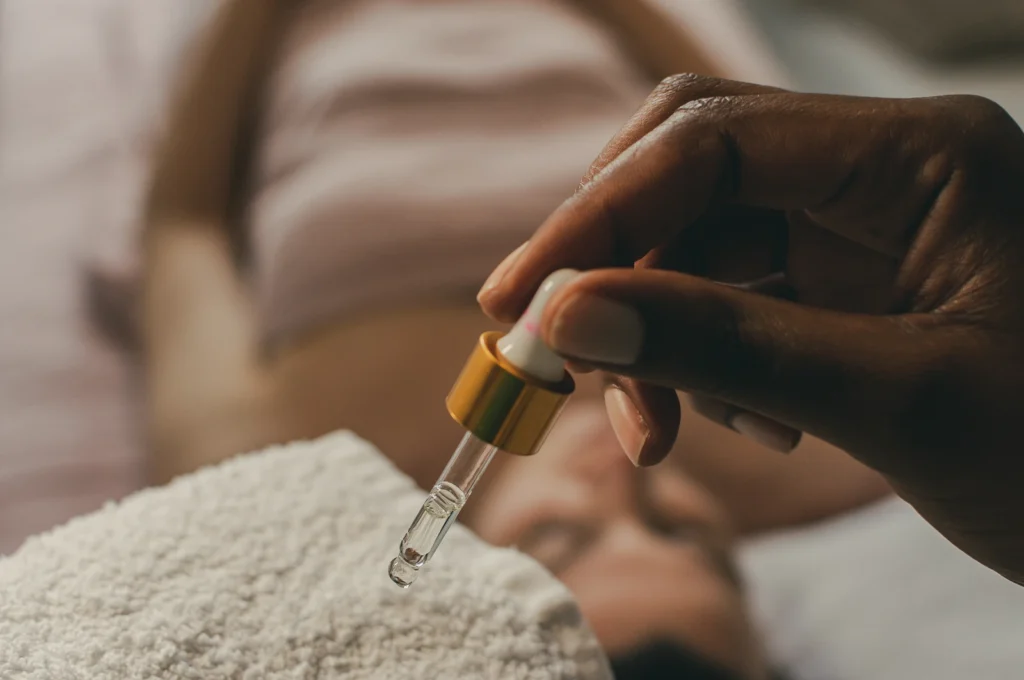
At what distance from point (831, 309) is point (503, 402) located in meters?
0.17

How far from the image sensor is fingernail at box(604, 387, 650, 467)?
20.2 inches

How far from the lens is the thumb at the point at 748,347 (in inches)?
14.3

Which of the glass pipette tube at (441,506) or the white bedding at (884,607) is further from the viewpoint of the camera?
the white bedding at (884,607)

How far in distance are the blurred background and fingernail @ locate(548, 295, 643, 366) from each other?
1.74 feet

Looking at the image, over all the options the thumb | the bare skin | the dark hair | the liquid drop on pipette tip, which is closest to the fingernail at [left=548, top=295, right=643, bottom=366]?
the thumb

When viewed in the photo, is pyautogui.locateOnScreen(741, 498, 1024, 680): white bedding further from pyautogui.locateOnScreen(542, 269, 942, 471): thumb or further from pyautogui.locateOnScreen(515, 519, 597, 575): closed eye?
pyautogui.locateOnScreen(542, 269, 942, 471): thumb

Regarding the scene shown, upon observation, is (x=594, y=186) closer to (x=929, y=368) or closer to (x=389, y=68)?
(x=929, y=368)

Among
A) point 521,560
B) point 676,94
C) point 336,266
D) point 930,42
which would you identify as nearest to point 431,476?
point 336,266

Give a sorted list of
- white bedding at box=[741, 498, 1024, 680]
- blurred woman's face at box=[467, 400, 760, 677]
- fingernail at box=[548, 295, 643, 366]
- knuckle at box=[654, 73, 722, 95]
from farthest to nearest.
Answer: white bedding at box=[741, 498, 1024, 680] → blurred woman's face at box=[467, 400, 760, 677] → knuckle at box=[654, 73, 722, 95] → fingernail at box=[548, 295, 643, 366]

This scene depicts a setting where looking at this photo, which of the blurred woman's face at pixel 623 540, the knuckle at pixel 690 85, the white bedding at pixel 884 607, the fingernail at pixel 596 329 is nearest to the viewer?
the fingernail at pixel 596 329

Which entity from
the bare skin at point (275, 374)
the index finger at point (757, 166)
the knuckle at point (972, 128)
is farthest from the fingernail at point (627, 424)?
the bare skin at point (275, 374)

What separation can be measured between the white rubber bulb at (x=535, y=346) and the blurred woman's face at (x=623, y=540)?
29 cm

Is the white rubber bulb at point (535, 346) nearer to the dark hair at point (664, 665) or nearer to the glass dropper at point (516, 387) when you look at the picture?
the glass dropper at point (516, 387)

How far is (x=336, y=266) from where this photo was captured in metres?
0.94
